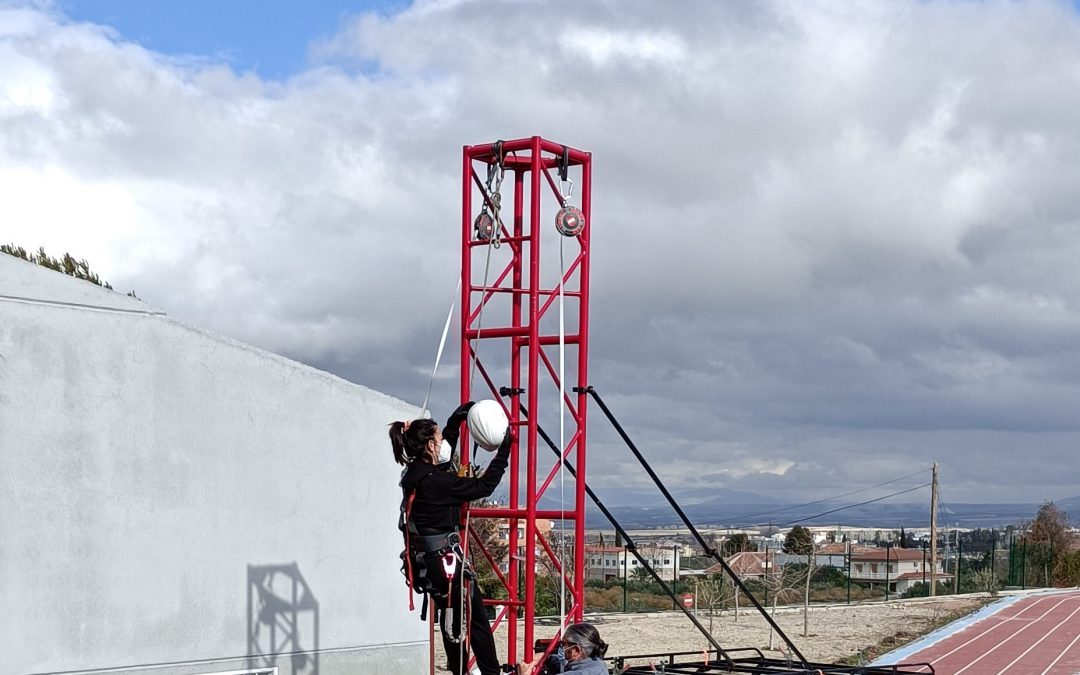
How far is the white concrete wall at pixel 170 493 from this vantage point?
9617 millimetres

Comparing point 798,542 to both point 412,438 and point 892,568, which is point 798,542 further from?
point 412,438

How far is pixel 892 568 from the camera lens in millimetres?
65438

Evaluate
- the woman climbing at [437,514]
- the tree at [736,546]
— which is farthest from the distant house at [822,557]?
the woman climbing at [437,514]

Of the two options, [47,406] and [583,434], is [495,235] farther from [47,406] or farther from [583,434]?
[47,406]

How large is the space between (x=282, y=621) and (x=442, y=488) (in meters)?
3.75

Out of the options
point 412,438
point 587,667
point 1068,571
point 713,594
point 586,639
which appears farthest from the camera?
point 1068,571

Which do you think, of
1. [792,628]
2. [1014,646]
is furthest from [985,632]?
[792,628]

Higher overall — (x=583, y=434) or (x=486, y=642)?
(x=583, y=434)

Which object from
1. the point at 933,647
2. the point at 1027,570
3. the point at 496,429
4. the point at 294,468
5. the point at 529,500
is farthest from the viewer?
the point at 1027,570

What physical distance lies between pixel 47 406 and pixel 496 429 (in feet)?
11.8

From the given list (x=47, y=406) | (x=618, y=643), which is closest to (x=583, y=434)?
(x=47, y=406)

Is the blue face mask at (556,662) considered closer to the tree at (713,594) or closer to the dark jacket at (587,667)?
the dark jacket at (587,667)

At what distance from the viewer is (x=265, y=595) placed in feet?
36.7

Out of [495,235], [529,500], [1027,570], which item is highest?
[495,235]
